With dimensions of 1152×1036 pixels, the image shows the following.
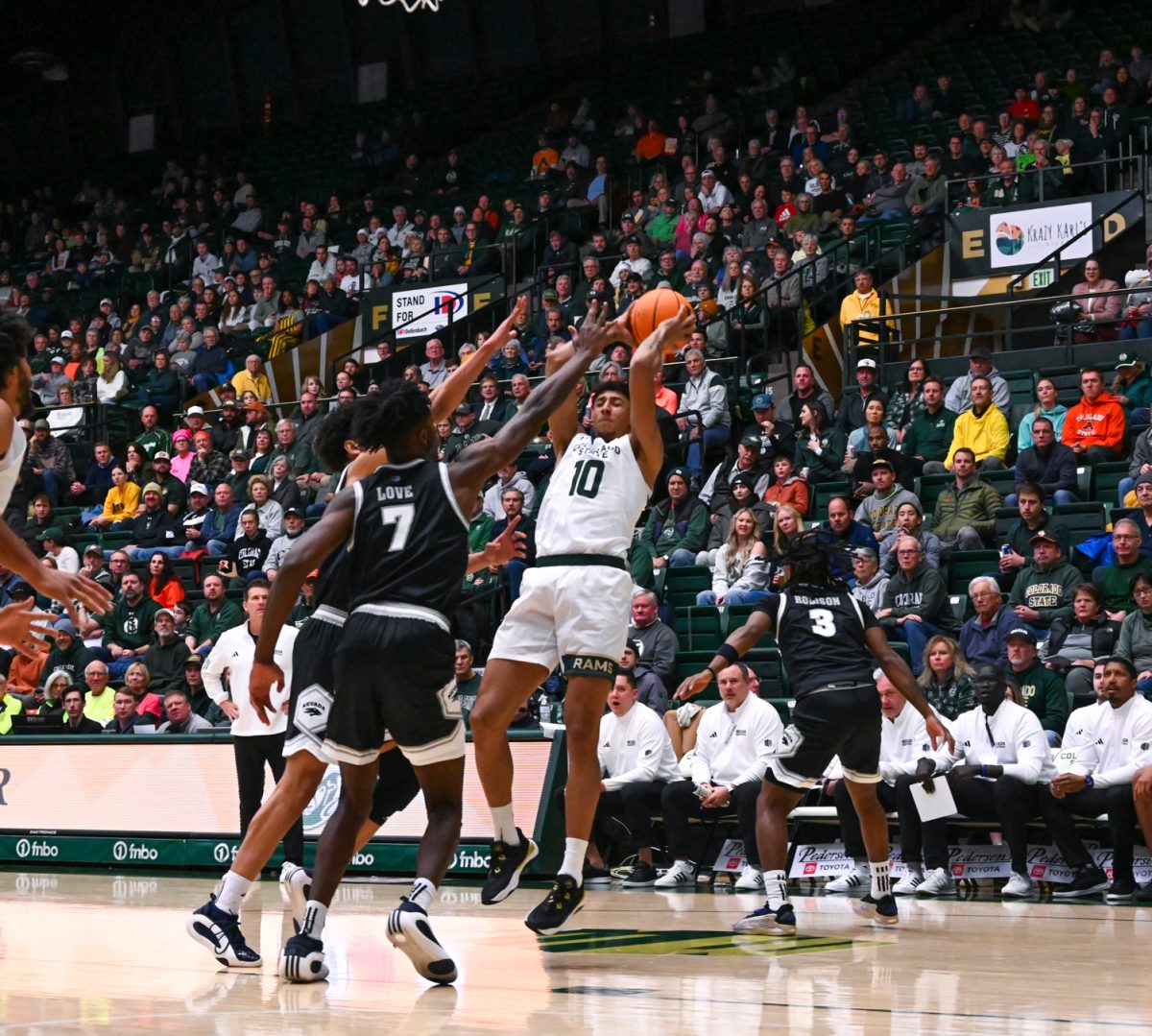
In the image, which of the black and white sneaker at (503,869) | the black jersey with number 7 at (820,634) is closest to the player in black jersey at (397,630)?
the black and white sneaker at (503,869)

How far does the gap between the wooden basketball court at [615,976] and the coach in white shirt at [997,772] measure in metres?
0.95

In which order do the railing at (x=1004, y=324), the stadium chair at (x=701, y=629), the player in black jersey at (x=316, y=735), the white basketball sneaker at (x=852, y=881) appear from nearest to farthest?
the player in black jersey at (x=316, y=735) → the white basketball sneaker at (x=852, y=881) → the stadium chair at (x=701, y=629) → the railing at (x=1004, y=324)

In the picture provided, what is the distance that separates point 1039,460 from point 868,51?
41.8 feet

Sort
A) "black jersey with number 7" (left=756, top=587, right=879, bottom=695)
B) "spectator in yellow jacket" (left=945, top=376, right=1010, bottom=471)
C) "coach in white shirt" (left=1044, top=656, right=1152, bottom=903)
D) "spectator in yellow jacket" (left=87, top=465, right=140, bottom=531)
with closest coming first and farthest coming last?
"black jersey with number 7" (left=756, top=587, right=879, bottom=695) → "coach in white shirt" (left=1044, top=656, right=1152, bottom=903) → "spectator in yellow jacket" (left=945, top=376, right=1010, bottom=471) → "spectator in yellow jacket" (left=87, top=465, right=140, bottom=531)

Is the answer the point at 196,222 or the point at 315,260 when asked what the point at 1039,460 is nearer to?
the point at 315,260

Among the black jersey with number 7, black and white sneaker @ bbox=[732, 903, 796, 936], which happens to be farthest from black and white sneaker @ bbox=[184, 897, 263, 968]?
the black jersey with number 7

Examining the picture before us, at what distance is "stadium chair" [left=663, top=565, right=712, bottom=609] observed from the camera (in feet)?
44.8

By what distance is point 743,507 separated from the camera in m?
13.5

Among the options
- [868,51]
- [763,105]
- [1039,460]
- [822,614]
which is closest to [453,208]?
[763,105]

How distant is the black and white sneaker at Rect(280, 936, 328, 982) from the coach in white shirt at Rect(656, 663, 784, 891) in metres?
5.43

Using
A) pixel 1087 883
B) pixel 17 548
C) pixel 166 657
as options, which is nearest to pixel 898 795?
pixel 1087 883

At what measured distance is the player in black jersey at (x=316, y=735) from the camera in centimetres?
571

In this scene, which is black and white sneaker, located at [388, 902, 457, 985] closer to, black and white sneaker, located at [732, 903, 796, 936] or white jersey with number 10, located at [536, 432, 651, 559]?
white jersey with number 10, located at [536, 432, 651, 559]

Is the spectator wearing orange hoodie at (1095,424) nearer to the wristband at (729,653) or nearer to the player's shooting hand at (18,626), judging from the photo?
the wristband at (729,653)
